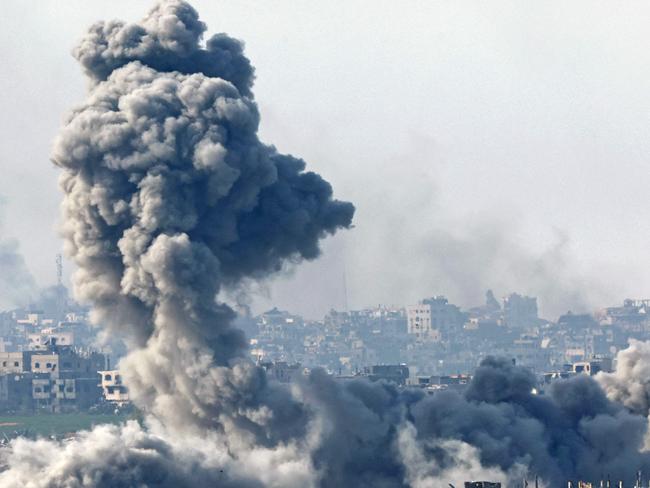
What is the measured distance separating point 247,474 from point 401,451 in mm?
10728

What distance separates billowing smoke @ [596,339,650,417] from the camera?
130750 millimetres

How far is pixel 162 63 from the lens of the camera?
111 metres

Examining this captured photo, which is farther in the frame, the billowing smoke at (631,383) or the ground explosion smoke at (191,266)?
the billowing smoke at (631,383)

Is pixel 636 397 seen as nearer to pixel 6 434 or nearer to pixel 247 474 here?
pixel 247 474

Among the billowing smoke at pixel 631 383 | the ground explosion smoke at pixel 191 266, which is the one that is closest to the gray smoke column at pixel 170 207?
the ground explosion smoke at pixel 191 266

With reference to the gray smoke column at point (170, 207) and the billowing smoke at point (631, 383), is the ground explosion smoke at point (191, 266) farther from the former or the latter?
the billowing smoke at point (631, 383)

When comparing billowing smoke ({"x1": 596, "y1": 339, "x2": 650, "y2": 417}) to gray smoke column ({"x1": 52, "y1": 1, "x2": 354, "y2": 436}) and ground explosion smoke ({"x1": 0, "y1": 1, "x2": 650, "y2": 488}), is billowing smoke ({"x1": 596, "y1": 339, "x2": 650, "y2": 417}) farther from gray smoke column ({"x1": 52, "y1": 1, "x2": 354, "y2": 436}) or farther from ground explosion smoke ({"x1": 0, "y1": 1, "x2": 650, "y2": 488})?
gray smoke column ({"x1": 52, "y1": 1, "x2": 354, "y2": 436})

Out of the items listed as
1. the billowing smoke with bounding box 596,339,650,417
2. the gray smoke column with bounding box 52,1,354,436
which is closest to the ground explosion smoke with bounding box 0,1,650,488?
the gray smoke column with bounding box 52,1,354,436

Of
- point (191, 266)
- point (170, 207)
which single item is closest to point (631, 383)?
point (191, 266)

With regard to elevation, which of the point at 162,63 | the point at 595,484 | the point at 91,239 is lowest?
the point at 595,484

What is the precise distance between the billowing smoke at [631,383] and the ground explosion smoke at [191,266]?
684 inches

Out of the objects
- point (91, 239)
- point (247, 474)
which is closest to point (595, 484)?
point (247, 474)

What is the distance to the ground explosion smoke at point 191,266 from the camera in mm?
106000

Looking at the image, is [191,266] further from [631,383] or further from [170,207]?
[631,383]
